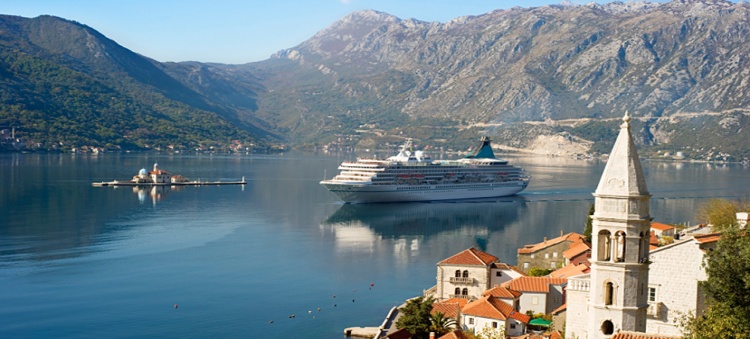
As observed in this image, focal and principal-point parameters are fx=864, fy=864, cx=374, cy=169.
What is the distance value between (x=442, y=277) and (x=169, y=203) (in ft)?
156

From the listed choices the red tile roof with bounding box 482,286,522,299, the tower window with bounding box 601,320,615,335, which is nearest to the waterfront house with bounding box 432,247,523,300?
the red tile roof with bounding box 482,286,522,299

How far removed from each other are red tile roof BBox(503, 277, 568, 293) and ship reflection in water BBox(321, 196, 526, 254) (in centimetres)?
1972

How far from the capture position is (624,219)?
46.0ft

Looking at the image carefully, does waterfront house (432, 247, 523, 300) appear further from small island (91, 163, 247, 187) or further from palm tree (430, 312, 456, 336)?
small island (91, 163, 247, 187)

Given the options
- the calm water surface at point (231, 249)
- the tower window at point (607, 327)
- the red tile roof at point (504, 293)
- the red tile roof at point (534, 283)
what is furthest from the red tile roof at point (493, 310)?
the tower window at point (607, 327)

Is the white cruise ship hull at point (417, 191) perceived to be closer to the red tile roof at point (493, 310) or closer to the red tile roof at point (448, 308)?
the red tile roof at point (448, 308)

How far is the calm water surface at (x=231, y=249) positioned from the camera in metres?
31.5

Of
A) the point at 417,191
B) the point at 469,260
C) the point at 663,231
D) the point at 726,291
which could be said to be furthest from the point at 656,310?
the point at 417,191

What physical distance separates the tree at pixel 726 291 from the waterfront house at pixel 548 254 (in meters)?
19.2

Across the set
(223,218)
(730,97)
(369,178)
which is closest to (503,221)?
(369,178)

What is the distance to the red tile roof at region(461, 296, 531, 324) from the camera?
26281mm

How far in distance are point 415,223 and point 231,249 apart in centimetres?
1849

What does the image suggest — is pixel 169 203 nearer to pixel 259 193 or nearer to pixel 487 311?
pixel 259 193

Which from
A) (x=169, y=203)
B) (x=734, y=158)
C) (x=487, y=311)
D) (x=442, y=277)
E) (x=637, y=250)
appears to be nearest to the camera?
(x=637, y=250)
